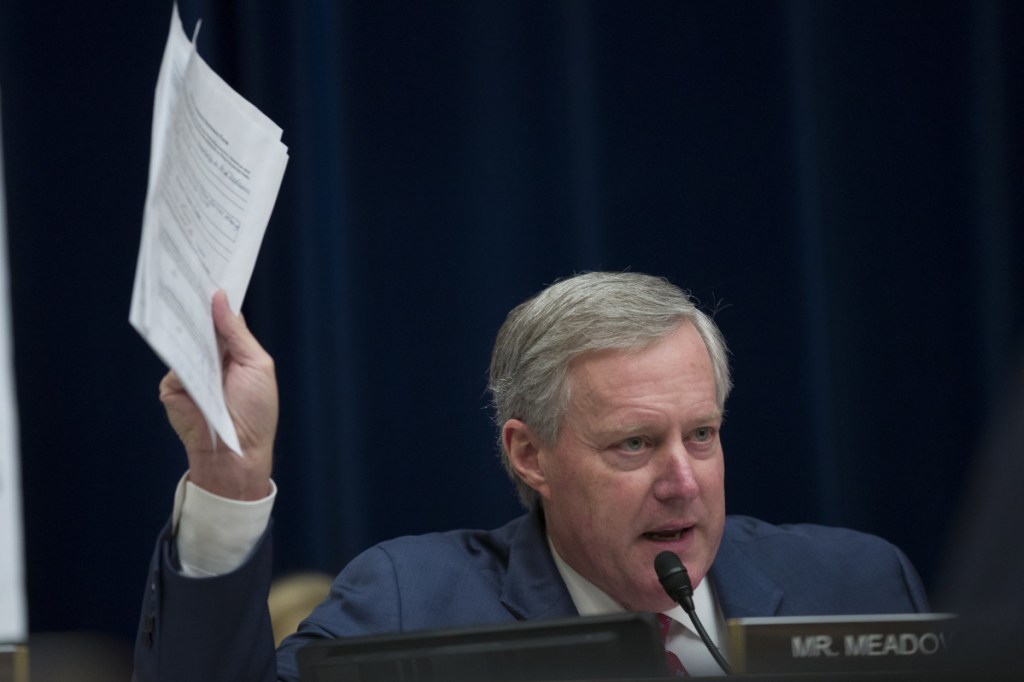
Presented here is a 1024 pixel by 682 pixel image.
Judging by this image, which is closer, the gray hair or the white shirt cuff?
the white shirt cuff

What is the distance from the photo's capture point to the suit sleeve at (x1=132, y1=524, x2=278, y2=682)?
142 cm

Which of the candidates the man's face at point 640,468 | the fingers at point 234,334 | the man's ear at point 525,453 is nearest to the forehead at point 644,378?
the man's face at point 640,468

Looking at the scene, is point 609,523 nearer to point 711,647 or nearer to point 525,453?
point 525,453

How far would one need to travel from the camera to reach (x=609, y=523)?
1.84m

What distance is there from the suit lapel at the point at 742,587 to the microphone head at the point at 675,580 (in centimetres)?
32

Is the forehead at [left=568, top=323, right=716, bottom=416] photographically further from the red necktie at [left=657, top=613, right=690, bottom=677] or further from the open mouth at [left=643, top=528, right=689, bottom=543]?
the red necktie at [left=657, top=613, right=690, bottom=677]

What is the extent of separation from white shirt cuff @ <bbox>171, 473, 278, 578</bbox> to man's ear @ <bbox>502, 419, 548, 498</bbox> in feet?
1.96

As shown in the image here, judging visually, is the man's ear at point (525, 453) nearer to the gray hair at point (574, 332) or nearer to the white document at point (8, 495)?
the gray hair at point (574, 332)

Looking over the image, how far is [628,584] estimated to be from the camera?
184cm

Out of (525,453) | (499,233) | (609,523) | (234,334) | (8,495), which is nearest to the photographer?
(234,334)

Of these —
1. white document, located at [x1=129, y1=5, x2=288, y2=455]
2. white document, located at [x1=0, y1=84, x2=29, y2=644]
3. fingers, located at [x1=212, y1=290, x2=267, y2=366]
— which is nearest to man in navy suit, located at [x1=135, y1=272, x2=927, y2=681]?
fingers, located at [x1=212, y1=290, x2=267, y2=366]

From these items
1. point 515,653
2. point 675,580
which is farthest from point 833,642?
point 675,580

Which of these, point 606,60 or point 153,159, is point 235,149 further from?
point 606,60

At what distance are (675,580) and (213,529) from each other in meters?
0.55
